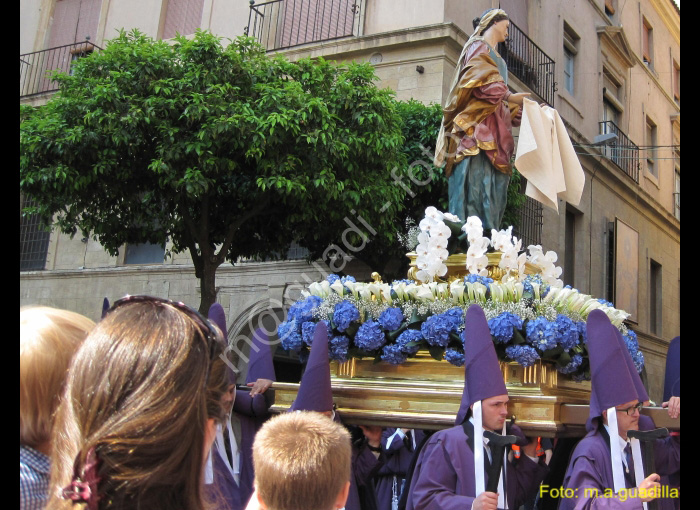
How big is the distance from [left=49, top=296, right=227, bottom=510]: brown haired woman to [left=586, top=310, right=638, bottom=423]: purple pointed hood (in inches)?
101

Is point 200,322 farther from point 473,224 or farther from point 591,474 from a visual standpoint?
point 473,224

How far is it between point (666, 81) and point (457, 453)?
2198cm

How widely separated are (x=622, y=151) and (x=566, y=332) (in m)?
16.0

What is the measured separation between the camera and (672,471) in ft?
12.7

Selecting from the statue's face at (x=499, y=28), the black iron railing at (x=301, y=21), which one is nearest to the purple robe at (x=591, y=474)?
the statue's face at (x=499, y=28)

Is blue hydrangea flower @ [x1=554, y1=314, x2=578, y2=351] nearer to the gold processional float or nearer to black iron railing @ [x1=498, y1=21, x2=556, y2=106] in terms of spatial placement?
the gold processional float

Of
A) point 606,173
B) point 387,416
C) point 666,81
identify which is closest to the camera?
point 387,416

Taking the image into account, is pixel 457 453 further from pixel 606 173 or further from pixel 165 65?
pixel 606 173

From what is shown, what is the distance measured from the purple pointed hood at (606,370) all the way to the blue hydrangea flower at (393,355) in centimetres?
135

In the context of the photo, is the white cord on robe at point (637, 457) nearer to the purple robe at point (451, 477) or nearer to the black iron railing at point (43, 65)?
the purple robe at point (451, 477)

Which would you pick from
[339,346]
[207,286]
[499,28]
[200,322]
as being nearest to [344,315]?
[339,346]

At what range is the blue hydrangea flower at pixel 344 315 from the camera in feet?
15.8
